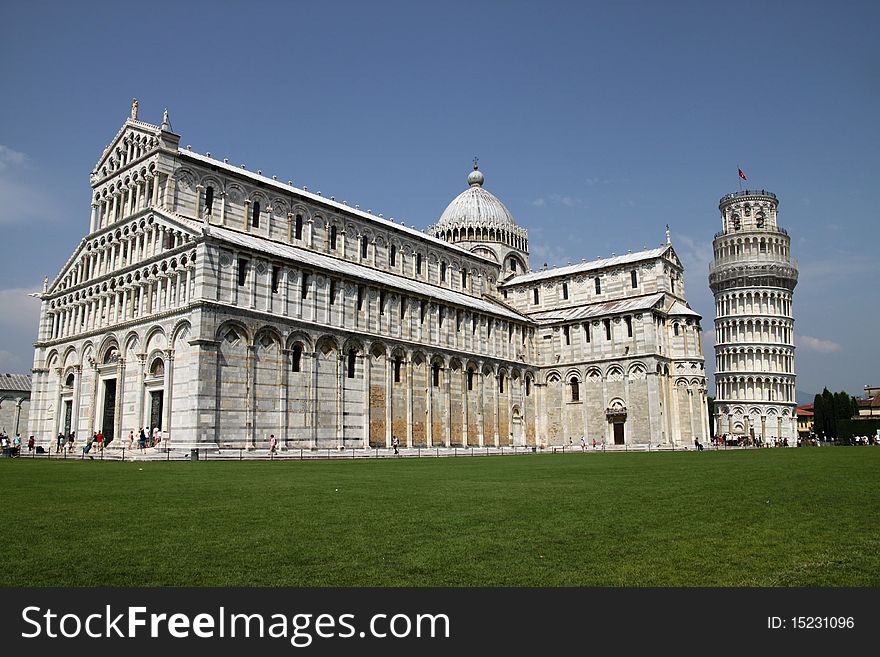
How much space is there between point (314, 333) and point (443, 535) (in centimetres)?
3487

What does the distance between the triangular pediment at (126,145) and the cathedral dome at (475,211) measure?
118 feet

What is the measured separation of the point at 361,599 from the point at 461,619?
95 cm

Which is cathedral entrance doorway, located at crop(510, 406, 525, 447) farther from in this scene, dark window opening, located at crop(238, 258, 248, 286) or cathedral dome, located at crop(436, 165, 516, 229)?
dark window opening, located at crop(238, 258, 248, 286)

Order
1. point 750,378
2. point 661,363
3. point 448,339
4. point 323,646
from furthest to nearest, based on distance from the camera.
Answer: point 750,378 < point 661,363 < point 448,339 < point 323,646

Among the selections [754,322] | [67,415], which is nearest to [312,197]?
[67,415]

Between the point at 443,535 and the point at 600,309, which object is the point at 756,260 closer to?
the point at 600,309

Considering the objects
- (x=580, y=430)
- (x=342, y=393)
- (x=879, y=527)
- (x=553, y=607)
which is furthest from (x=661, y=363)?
(x=553, y=607)

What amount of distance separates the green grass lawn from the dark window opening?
24.0 m

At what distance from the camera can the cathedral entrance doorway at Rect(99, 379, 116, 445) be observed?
42.5 m

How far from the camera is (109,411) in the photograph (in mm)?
43312

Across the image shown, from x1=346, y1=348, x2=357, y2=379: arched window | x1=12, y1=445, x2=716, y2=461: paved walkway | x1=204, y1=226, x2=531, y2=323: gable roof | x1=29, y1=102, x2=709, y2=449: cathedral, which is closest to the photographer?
x1=12, y1=445, x2=716, y2=461: paved walkway

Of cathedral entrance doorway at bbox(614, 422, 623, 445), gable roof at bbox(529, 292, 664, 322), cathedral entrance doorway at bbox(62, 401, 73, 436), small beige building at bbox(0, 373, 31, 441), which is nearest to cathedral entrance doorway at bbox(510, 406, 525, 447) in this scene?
cathedral entrance doorway at bbox(614, 422, 623, 445)

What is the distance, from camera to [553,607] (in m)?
6.03

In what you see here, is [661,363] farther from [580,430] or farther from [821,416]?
[821,416]
